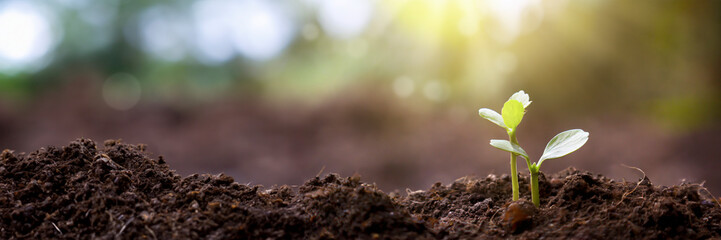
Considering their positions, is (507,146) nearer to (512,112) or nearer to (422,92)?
(512,112)

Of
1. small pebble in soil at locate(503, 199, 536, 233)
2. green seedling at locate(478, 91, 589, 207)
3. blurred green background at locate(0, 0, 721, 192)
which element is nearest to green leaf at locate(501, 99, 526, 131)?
green seedling at locate(478, 91, 589, 207)

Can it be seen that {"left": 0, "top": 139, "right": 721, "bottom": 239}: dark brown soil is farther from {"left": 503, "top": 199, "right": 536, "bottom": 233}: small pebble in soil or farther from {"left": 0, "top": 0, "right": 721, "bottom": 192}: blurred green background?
{"left": 0, "top": 0, "right": 721, "bottom": 192}: blurred green background

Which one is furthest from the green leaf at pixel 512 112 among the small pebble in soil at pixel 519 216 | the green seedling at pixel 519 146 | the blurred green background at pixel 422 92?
the blurred green background at pixel 422 92

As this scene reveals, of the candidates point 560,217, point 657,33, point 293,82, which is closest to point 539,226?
point 560,217

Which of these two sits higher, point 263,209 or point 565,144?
point 565,144

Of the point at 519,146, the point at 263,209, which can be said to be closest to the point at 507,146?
the point at 519,146

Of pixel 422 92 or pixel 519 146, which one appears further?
pixel 422 92

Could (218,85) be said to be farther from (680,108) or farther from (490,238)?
(490,238)
